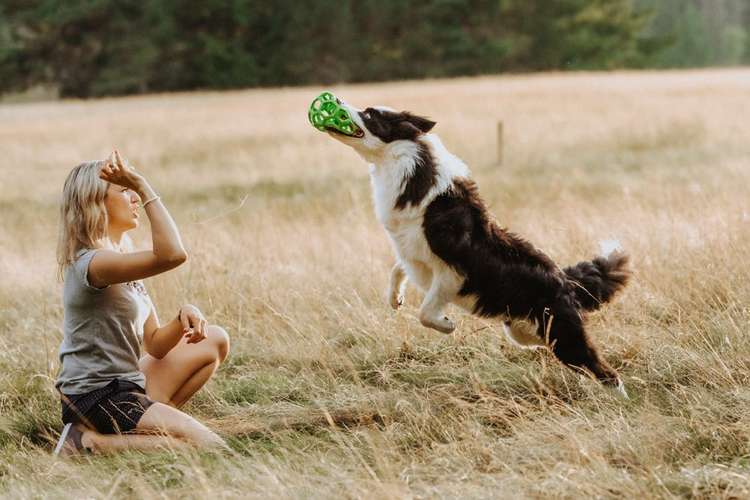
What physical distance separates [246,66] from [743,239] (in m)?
38.0

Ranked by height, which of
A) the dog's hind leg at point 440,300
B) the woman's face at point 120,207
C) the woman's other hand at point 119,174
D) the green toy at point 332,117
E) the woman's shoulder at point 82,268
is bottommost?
the dog's hind leg at point 440,300

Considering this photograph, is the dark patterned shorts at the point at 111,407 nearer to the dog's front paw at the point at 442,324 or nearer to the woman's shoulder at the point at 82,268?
the woman's shoulder at the point at 82,268

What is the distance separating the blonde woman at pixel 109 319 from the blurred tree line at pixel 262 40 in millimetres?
38798

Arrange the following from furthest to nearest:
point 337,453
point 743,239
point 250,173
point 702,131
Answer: point 702,131, point 250,173, point 743,239, point 337,453

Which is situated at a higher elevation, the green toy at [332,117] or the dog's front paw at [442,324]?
the green toy at [332,117]

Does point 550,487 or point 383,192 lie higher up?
point 383,192

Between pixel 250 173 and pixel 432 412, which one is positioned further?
pixel 250 173

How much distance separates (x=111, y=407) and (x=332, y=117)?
1.71 meters

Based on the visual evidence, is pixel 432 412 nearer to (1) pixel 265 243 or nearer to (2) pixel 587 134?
(1) pixel 265 243

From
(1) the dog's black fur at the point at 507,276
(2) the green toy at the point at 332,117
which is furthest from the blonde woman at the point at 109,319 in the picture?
(1) the dog's black fur at the point at 507,276

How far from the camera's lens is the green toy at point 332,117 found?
438 cm

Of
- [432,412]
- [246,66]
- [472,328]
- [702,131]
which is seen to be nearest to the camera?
[432,412]

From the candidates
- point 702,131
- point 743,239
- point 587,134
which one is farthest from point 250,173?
point 743,239

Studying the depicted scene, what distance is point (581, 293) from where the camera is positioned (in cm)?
459
